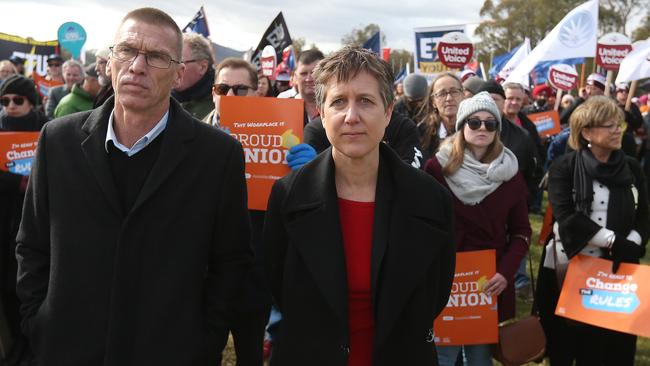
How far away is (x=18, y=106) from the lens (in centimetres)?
484

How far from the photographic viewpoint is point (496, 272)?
355 centimetres

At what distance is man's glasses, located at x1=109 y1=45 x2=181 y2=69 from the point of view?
2.22 metres

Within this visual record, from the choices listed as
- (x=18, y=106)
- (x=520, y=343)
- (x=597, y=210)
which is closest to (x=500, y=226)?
(x=520, y=343)

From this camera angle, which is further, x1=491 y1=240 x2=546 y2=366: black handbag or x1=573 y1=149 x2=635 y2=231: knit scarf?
Result: x1=573 y1=149 x2=635 y2=231: knit scarf

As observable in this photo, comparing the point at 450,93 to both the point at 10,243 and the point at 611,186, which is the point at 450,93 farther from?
the point at 10,243

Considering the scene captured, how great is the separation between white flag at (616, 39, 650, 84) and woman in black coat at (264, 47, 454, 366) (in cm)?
625

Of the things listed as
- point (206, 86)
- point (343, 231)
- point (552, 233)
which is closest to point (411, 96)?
point (552, 233)

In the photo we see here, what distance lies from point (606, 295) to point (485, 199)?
1.06m

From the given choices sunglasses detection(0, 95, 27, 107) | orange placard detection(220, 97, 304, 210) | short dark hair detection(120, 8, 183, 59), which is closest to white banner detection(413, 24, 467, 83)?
sunglasses detection(0, 95, 27, 107)

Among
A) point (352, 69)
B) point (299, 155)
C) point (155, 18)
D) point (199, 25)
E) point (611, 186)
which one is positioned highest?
point (199, 25)

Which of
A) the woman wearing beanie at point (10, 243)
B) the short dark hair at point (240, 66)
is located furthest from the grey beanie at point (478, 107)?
the woman wearing beanie at point (10, 243)

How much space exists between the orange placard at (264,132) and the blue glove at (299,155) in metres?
0.08

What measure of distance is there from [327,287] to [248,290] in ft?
1.52

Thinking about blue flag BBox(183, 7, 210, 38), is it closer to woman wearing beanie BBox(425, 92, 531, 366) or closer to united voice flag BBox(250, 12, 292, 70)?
united voice flag BBox(250, 12, 292, 70)
